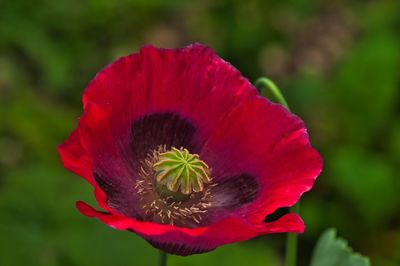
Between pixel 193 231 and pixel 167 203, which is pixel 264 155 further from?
pixel 193 231

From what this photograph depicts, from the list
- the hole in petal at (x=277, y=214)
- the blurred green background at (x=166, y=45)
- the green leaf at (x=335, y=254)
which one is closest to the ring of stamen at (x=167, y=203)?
the green leaf at (x=335, y=254)

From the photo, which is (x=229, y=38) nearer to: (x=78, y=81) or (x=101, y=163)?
(x=78, y=81)

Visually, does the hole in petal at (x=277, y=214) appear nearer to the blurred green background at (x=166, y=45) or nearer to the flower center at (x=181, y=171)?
the blurred green background at (x=166, y=45)

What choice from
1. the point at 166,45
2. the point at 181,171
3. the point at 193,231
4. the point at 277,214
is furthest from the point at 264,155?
the point at 166,45

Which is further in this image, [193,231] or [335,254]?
[335,254]

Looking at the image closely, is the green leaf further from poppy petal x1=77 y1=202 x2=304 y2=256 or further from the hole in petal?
the hole in petal

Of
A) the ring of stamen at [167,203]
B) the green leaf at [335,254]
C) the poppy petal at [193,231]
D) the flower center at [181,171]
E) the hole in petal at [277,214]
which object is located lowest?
the hole in petal at [277,214]

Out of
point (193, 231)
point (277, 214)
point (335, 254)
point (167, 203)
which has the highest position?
point (193, 231)
